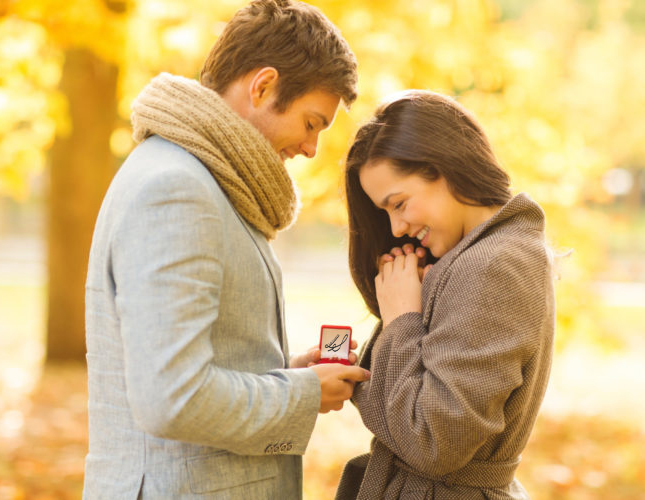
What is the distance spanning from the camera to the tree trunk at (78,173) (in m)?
7.60

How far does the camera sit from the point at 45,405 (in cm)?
664

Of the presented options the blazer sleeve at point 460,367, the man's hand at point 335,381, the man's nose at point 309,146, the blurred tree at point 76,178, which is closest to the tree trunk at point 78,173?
the blurred tree at point 76,178

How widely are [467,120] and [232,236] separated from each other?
820 millimetres

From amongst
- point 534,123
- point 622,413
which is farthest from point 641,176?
point 534,123

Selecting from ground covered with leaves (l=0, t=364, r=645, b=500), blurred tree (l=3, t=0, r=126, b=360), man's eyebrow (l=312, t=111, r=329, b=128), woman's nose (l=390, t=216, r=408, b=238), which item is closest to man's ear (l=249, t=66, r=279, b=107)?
man's eyebrow (l=312, t=111, r=329, b=128)

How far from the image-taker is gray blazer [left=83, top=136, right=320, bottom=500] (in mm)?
1553

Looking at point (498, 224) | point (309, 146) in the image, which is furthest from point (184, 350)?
point (498, 224)

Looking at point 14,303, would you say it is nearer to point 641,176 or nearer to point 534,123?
point 534,123

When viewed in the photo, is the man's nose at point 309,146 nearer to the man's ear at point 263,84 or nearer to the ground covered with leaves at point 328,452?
the man's ear at point 263,84

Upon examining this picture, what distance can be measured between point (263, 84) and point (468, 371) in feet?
2.95

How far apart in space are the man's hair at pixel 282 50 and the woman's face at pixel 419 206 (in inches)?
12.3

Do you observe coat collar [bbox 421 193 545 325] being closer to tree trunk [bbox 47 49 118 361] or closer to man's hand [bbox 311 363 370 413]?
man's hand [bbox 311 363 370 413]

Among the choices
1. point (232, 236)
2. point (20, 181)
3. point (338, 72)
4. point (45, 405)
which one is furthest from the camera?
point (45, 405)

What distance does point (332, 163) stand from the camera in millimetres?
5121
